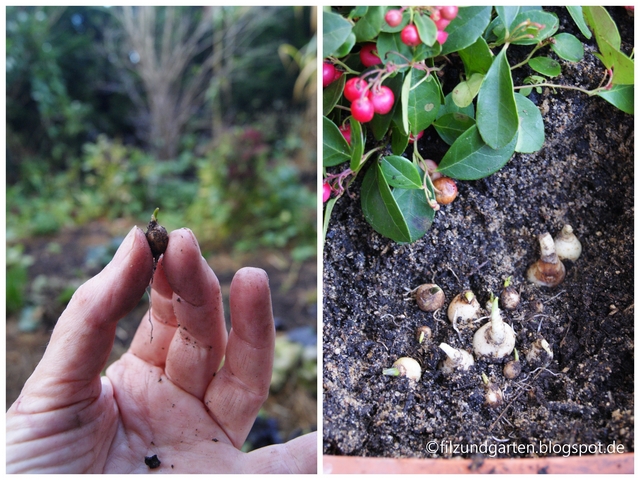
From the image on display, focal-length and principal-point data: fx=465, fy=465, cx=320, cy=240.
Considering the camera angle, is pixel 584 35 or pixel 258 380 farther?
pixel 258 380

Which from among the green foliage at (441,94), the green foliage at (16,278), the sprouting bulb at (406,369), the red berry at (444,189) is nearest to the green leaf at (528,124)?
the green foliage at (441,94)

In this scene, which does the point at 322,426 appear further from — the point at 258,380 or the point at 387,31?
the point at 387,31

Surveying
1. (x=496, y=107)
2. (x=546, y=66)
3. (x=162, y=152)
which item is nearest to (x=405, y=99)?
(x=496, y=107)

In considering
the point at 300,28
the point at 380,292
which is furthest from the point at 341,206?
the point at 300,28

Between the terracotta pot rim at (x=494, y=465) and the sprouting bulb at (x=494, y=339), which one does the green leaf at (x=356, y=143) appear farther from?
the terracotta pot rim at (x=494, y=465)

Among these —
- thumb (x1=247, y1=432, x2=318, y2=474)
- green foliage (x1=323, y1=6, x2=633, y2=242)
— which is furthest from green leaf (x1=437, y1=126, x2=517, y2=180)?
thumb (x1=247, y1=432, x2=318, y2=474)

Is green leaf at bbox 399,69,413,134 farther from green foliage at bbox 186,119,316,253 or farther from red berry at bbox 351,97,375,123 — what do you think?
green foliage at bbox 186,119,316,253
